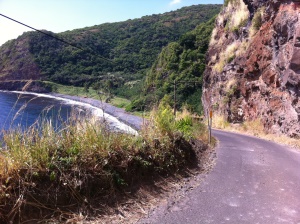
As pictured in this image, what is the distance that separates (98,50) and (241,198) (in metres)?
81.8

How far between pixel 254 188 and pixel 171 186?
5.76ft

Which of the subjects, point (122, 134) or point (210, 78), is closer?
point (122, 134)

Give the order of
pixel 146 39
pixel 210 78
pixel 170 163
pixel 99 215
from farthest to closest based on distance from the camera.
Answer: pixel 146 39
pixel 210 78
pixel 170 163
pixel 99 215

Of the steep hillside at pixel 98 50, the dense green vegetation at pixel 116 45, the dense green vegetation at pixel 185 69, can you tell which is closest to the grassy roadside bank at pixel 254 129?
the steep hillside at pixel 98 50

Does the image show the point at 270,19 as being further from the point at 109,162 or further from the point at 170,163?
the point at 109,162

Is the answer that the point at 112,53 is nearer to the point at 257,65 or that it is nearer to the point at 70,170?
the point at 257,65

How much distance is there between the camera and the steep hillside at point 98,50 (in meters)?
51.7

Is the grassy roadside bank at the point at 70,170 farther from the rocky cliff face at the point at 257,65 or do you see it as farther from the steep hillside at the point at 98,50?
the steep hillside at the point at 98,50

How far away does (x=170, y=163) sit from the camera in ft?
25.1

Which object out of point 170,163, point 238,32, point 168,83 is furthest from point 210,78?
point 170,163

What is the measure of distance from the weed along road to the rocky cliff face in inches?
354

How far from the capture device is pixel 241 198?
251 inches

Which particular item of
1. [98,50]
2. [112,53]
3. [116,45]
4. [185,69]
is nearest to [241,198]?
[185,69]

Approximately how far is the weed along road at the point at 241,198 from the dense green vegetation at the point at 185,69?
118 ft
